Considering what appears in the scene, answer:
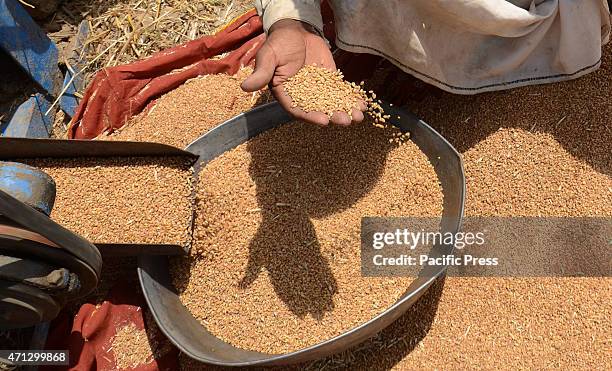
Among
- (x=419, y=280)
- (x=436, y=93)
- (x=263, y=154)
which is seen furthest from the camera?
(x=436, y=93)

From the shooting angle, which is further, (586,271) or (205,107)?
(205,107)

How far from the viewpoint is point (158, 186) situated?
6.04ft

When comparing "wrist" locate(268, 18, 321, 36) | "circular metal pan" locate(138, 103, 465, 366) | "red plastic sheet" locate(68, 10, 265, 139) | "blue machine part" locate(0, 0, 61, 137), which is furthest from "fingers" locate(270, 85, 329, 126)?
"blue machine part" locate(0, 0, 61, 137)

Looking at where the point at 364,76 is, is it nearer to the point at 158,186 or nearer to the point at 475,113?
the point at 475,113

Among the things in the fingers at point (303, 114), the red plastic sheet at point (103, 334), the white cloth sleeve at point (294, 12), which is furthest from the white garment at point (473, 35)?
the red plastic sheet at point (103, 334)

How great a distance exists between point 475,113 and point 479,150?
0.51ft

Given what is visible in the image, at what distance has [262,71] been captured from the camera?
5.21ft

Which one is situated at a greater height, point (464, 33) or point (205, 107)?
point (464, 33)

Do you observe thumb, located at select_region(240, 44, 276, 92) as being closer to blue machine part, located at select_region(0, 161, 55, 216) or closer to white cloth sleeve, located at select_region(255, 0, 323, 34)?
white cloth sleeve, located at select_region(255, 0, 323, 34)

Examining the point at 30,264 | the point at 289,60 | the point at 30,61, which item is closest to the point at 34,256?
the point at 30,264

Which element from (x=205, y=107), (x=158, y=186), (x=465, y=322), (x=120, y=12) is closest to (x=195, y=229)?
(x=158, y=186)

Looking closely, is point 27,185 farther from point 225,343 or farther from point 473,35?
point 473,35

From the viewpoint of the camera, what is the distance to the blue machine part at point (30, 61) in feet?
7.82

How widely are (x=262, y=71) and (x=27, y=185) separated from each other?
0.71 m
